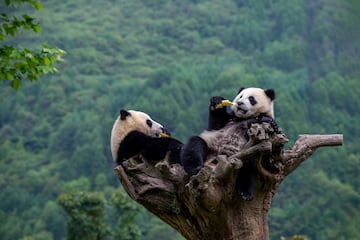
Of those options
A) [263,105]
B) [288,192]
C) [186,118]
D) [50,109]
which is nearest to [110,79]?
[50,109]

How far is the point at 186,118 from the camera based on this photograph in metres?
26.2

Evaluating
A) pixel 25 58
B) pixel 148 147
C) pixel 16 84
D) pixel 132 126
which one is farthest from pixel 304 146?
pixel 25 58

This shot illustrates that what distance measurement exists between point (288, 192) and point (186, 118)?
5.05 meters

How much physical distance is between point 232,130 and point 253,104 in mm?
536

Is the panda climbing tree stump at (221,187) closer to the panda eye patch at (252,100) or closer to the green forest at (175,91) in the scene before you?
the panda eye patch at (252,100)

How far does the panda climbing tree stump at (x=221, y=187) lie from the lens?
5.04 meters

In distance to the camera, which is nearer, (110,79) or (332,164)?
(332,164)

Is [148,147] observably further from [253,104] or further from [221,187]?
[221,187]

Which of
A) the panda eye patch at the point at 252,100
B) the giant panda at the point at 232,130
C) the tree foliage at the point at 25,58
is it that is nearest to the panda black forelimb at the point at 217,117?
the giant panda at the point at 232,130

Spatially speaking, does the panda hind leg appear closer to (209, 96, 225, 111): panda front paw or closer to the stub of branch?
(209, 96, 225, 111): panda front paw

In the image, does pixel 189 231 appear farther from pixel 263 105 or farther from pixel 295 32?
pixel 295 32

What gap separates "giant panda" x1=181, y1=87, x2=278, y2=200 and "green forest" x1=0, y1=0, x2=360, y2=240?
15.7 m

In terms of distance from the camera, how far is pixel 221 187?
509 cm

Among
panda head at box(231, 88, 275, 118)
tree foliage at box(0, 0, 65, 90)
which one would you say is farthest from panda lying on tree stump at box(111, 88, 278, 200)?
tree foliage at box(0, 0, 65, 90)
